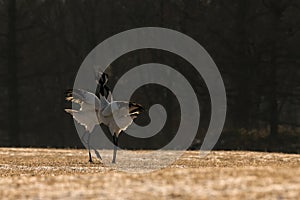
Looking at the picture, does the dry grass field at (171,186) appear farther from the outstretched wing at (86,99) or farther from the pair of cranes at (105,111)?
the outstretched wing at (86,99)

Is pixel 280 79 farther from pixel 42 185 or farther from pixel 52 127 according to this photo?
pixel 42 185

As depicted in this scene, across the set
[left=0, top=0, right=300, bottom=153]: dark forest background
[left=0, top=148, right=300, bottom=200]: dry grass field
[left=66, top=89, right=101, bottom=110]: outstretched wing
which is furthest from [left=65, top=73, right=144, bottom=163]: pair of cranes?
[left=0, top=0, right=300, bottom=153]: dark forest background

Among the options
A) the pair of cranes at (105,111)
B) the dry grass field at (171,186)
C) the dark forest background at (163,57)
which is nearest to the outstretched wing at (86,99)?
the pair of cranes at (105,111)

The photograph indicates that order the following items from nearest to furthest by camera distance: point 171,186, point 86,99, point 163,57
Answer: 1. point 171,186
2. point 86,99
3. point 163,57

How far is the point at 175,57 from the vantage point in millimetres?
49625

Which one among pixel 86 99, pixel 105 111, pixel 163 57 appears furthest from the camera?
pixel 163 57

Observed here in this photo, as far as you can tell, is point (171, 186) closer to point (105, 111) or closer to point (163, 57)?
point (105, 111)

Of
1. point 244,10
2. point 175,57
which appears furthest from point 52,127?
point 244,10

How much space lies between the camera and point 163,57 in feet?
167

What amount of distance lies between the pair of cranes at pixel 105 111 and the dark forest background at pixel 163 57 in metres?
19.8

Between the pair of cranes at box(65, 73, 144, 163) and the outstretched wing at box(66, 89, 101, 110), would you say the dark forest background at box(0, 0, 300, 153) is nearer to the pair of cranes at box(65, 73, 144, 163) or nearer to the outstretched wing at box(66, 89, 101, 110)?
the pair of cranes at box(65, 73, 144, 163)

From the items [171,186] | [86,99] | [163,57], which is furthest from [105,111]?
[163,57]

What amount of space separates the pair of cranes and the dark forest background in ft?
65.0

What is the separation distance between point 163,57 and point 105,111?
32.0 meters
